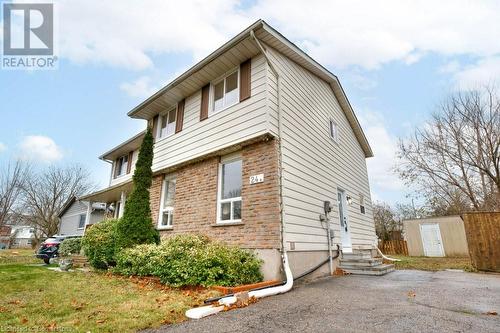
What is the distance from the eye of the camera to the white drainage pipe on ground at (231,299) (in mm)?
3563

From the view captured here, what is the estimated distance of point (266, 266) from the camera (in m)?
5.92

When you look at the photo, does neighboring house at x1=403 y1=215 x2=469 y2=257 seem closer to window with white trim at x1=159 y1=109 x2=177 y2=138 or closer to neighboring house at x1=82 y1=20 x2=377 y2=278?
neighboring house at x1=82 y1=20 x2=377 y2=278

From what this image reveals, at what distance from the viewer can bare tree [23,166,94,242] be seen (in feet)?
99.7

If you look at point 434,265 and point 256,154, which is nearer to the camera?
point 256,154

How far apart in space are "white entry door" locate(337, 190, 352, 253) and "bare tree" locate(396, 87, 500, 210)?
33.0ft

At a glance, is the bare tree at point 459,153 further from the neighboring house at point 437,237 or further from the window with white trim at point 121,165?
the window with white trim at point 121,165

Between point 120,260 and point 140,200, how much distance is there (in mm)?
1847

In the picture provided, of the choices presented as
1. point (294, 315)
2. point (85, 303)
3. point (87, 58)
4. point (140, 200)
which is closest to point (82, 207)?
point (87, 58)

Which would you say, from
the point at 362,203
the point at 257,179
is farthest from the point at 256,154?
the point at 362,203

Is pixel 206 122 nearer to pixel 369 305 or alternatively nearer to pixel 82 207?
pixel 369 305

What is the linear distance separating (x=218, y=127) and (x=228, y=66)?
1.96 meters

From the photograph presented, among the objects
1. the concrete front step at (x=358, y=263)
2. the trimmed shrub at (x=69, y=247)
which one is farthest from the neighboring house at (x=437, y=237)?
the trimmed shrub at (x=69, y=247)

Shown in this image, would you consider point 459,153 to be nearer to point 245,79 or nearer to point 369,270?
point 369,270

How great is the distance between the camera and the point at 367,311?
3709 mm
